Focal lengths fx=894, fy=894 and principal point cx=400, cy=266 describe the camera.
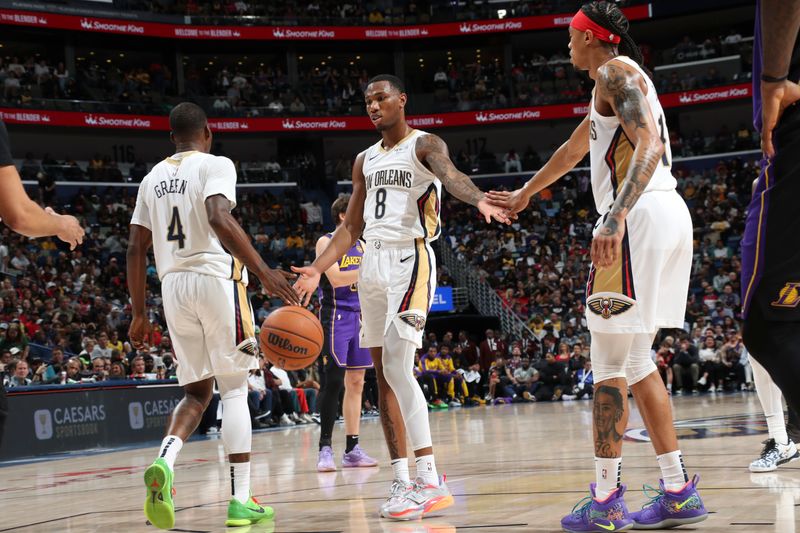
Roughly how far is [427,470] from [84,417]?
8.74 meters

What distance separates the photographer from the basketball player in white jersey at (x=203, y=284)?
15.5 ft

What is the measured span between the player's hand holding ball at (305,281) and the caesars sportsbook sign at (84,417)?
24.3 ft

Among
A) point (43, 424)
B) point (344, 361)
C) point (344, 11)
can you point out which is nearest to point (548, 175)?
point (344, 361)

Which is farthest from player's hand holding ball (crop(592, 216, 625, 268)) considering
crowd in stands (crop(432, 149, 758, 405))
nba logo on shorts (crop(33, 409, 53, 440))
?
crowd in stands (crop(432, 149, 758, 405))

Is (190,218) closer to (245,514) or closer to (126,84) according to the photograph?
(245,514)

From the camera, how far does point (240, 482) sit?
475cm

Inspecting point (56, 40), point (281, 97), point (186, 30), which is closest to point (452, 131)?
point (281, 97)

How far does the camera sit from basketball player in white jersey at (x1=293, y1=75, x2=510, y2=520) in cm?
490

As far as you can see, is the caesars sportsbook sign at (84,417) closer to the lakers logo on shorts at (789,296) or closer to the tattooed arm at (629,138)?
the tattooed arm at (629,138)

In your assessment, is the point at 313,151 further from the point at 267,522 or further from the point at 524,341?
the point at 267,522

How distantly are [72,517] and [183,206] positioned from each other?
211 cm

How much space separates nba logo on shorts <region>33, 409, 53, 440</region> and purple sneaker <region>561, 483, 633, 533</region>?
31.3 ft

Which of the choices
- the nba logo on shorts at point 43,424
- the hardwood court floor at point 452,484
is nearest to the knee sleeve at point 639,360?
the hardwood court floor at point 452,484

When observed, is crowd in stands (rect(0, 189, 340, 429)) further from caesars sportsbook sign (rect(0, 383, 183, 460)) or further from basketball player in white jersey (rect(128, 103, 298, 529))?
basketball player in white jersey (rect(128, 103, 298, 529))
